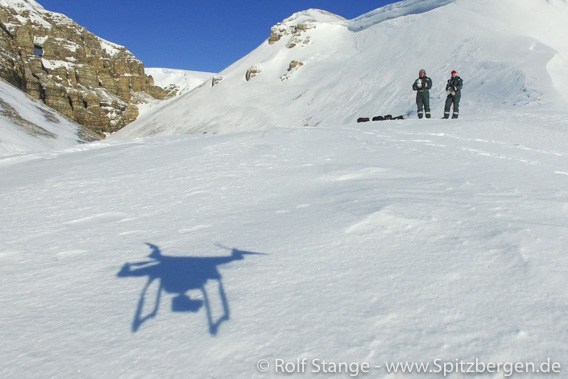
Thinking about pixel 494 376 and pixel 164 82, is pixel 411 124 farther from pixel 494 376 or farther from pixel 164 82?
pixel 164 82

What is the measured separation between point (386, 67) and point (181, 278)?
28.8 meters

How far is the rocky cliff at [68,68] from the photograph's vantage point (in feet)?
196

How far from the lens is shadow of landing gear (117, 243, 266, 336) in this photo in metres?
1.98

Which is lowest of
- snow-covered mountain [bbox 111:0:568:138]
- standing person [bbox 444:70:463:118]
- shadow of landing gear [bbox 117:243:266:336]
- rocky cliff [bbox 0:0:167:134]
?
shadow of landing gear [bbox 117:243:266:336]

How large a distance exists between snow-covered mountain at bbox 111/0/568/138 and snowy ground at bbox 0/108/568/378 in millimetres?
9356

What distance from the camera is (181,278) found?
92.6 inches

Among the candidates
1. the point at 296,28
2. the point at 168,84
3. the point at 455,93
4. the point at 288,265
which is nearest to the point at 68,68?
the point at 168,84

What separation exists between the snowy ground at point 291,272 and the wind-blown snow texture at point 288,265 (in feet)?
0.03

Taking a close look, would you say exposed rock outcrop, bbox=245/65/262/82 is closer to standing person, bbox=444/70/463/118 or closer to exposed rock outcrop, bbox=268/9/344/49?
exposed rock outcrop, bbox=268/9/344/49

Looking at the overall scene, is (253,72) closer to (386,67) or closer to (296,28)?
(296,28)

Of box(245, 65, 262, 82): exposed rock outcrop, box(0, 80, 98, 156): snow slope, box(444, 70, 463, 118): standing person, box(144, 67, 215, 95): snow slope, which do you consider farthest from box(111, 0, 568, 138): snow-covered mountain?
box(144, 67, 215, 95): snow slope

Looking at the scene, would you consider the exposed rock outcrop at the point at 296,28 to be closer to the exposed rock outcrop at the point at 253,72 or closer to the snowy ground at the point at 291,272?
the exposed rock outcrop at the point at 253,72

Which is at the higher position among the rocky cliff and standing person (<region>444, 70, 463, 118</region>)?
the rocky cliff

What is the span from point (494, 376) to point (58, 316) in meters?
1.98
